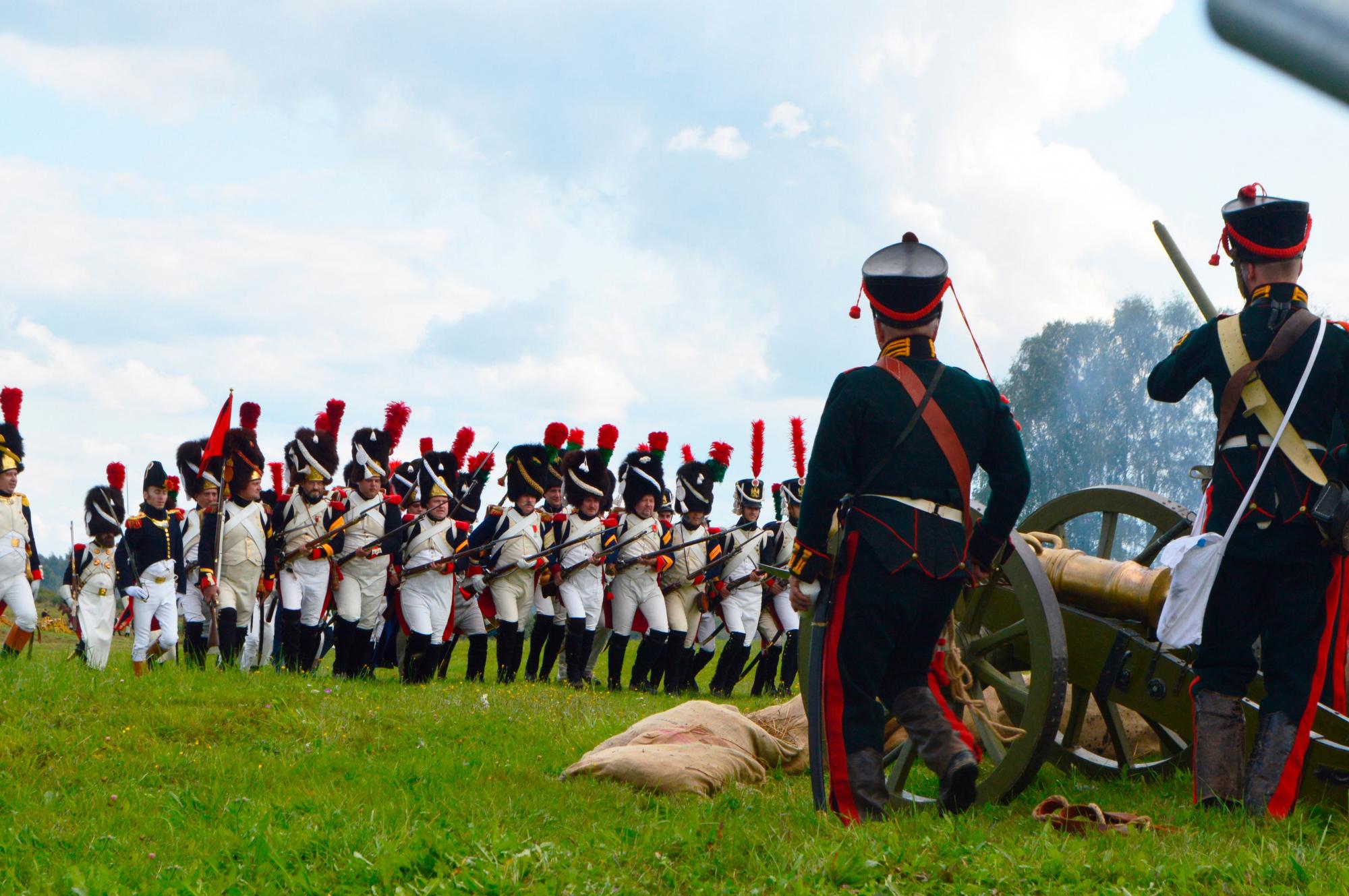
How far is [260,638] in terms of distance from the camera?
31.2ft

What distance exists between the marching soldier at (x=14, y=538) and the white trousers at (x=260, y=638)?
153cm

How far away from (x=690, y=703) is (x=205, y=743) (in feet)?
7.66

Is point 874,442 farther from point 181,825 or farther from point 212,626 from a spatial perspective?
point 212,626

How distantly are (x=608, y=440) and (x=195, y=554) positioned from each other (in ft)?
11.9

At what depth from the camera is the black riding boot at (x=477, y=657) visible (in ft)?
35.0

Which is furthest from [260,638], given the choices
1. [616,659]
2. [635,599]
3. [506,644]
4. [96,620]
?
[635,599]

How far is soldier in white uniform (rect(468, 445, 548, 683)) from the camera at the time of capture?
11062 mm

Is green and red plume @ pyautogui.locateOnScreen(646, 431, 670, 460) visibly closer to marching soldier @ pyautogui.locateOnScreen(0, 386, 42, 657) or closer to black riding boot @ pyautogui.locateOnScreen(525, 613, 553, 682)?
black riding boot @ pyautogui.locateOnScreen(525, 613, 553, 682)

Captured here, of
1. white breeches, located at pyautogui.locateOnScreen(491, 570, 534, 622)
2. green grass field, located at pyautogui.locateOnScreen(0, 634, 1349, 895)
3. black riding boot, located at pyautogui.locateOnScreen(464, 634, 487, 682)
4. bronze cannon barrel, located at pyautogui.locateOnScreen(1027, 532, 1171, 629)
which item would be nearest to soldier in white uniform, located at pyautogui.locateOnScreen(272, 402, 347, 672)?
black riding boot, located at pyautogui.locateOnScreen(464, 634, 487, 682)

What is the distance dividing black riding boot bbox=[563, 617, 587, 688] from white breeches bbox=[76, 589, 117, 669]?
3.69 m

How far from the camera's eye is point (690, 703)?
5941 mm

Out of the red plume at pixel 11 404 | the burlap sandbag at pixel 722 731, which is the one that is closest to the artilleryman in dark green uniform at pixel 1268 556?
the burlap sandbag at pixel 722 731

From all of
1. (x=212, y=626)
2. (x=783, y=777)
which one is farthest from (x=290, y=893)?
(x=212, y=626)

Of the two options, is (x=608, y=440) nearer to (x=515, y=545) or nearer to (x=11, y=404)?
(x=515, y=545)
